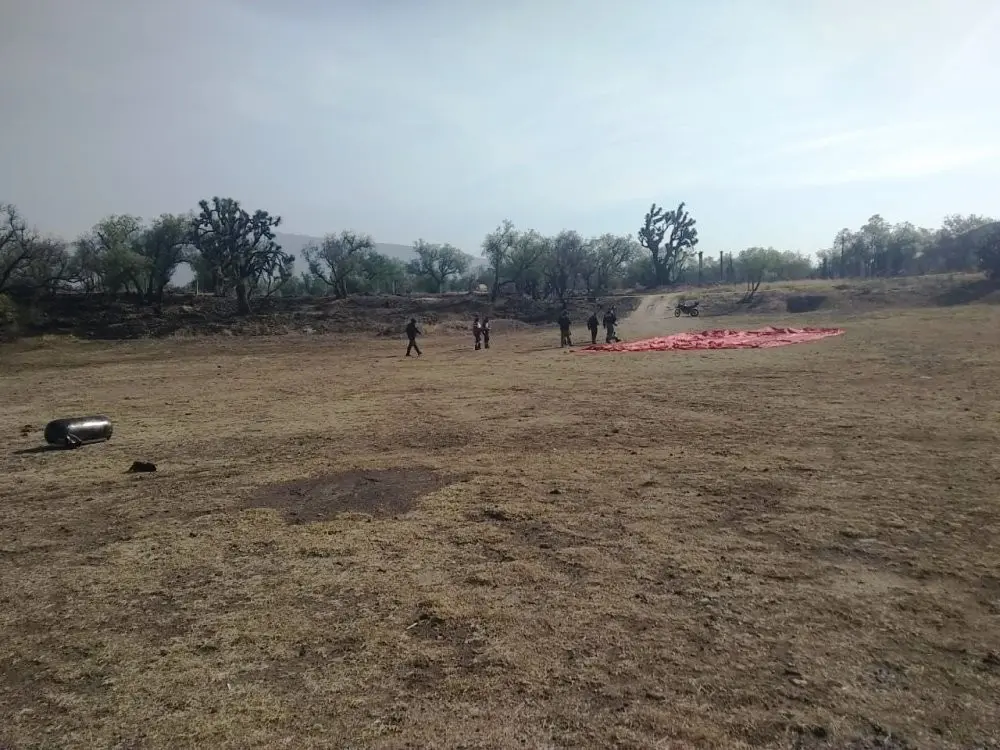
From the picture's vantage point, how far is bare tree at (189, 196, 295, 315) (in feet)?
130

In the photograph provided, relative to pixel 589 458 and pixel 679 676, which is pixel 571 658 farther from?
pixel 589 458

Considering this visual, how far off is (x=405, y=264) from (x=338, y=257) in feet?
55.7

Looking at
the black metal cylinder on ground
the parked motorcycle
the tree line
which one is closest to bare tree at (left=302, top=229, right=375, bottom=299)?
the tree line

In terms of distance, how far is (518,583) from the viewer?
15.0ft

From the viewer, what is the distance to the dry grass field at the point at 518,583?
3209mm

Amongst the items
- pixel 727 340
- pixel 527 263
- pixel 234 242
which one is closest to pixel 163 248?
pixel 234 242

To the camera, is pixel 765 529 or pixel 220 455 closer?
pixel 765 529

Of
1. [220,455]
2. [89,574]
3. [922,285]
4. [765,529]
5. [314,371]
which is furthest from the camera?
Result: [922,285]

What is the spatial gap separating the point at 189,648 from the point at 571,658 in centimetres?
240

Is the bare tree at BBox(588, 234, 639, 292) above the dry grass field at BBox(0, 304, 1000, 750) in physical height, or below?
above

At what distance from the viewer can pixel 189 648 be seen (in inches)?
155

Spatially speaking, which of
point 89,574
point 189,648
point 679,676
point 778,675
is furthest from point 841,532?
point 89,574

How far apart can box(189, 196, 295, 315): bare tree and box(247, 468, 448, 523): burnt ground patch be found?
3458 centimetres

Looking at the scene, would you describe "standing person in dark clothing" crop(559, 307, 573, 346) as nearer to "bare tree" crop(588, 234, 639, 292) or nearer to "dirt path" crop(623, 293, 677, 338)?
"dirt path" crop(623, 293, 677, 338)
